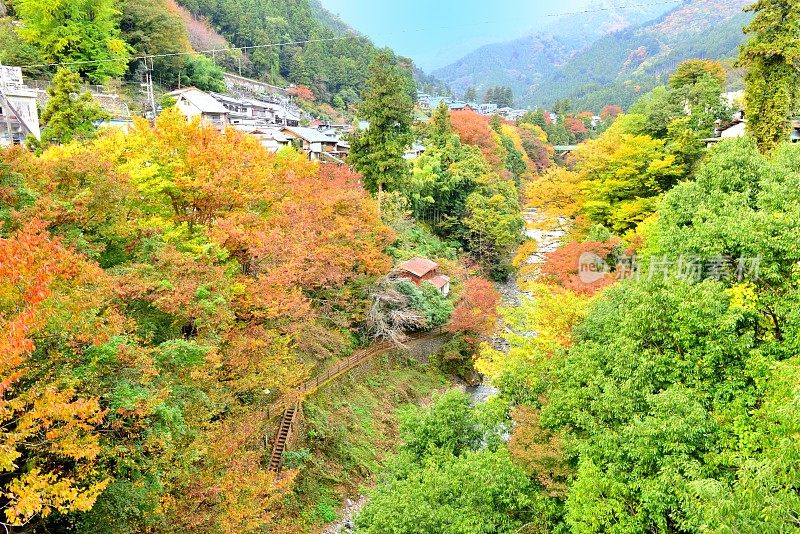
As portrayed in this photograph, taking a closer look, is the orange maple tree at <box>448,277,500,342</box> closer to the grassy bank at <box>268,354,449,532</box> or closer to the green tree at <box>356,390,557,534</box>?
the grassy bank at <box>268,354,449,532</box>

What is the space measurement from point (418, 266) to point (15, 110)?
69.8 ft

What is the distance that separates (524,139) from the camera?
228 feet

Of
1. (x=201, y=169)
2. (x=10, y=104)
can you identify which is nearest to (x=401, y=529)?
(x=201, y=169)

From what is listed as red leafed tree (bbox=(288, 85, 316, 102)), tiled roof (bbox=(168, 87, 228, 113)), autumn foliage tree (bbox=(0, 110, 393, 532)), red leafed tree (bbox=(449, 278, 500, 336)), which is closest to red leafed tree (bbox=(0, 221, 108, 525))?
autumn foliage tree (bbox=(0, 110, 393, 532))

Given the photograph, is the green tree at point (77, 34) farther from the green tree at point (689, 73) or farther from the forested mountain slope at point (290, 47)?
the green tree at point (689, 73)

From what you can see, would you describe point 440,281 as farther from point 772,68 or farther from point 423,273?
point 772,68

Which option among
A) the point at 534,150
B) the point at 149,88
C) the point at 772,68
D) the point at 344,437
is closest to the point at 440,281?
the point at 344,437

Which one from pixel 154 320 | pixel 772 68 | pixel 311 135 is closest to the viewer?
pixel 154 320

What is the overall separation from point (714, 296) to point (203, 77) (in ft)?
171

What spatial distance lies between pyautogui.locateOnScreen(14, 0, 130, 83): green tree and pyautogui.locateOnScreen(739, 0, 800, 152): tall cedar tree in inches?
1509

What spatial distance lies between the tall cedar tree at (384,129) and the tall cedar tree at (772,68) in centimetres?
1619

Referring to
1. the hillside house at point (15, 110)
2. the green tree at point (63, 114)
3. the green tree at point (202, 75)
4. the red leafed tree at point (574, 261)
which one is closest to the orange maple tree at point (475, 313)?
the red leafed tree at point (574, 261)

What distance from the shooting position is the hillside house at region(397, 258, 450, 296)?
1081 inches

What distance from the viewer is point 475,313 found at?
2555cm
